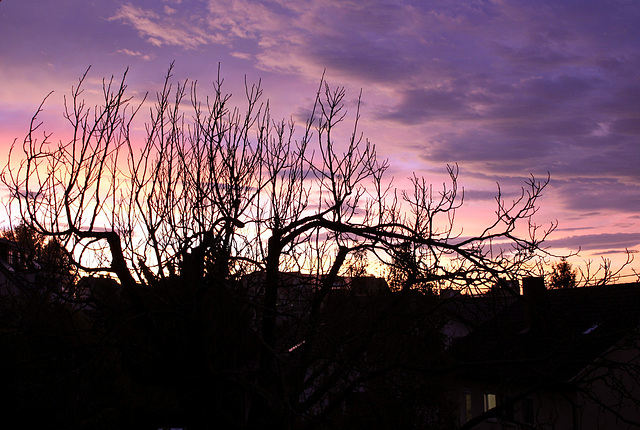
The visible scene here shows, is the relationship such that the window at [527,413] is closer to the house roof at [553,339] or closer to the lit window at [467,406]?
the lit window at [467,406]

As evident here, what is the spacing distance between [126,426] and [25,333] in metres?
10.0

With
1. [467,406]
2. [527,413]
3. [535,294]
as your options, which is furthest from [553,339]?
[467,406]

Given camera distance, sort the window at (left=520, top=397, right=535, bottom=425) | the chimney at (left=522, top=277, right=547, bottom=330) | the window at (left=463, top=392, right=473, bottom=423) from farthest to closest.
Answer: the window at (left=463, top=392, right=473, bottom=423)
the window at (left=520, top=397, right=535, bottom=425)
the chimney at (left=522, top=277, right=547, bottom=330)

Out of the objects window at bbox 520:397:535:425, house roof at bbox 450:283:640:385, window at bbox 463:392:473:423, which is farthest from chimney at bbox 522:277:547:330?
window at bbox 463:392:473:423

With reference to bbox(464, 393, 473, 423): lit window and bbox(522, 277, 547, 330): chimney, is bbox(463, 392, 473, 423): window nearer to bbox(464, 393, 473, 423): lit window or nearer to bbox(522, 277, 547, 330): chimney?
bbox(464, 393, 473, 423): lit window

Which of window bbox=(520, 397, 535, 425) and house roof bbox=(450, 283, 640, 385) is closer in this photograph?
house roof bbox=(450, 283, 640, 385)

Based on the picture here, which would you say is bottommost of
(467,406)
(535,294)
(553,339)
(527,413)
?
(467,406)

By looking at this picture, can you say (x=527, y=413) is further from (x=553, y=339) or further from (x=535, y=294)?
(x=553, y=339)

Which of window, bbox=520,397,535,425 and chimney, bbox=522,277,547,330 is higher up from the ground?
chimney, bbox=522,277,547,330

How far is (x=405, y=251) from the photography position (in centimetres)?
570

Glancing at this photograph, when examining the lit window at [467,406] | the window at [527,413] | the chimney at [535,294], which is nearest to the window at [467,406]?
the lit window at [467,406]

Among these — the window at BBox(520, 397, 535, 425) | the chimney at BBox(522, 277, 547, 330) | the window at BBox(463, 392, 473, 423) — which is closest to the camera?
the chimney at BBox(522, 277, 547, 330)

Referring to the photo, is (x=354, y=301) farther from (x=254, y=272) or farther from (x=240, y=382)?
(x=240, y=382)

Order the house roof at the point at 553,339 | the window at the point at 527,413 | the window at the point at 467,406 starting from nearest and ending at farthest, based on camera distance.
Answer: the house roof at the point at 553,339 → the window at the point at 527,413 → the window at the point at 467,406
